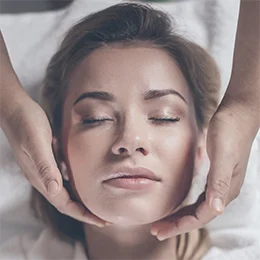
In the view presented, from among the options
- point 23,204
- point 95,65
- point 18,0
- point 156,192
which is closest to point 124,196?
point 156,192

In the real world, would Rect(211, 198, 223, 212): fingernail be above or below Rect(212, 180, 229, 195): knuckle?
below

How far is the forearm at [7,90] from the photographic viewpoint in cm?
117

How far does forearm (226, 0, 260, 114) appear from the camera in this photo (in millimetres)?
1131

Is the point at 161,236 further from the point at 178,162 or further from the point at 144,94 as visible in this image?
the point at 144,94

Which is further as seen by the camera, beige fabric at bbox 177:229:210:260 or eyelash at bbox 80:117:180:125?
beige fabric at bbox 177:229:210:260

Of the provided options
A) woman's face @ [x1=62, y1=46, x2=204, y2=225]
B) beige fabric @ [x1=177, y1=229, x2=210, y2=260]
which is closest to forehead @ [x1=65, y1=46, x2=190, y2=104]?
woman's face @ [x1=62, y1=46, x2=204, y2=225]

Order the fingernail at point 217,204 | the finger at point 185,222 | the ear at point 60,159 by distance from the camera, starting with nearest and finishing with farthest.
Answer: the fingernail at point 217,204 < the finger at point 185,222 < the ear at point 60,159

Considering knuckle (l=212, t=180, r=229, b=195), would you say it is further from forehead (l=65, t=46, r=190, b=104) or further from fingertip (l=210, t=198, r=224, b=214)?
forehead (l=65, t=46, r=190, b=104)

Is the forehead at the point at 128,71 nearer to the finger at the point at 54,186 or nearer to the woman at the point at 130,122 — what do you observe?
the woman at the point at 130,122

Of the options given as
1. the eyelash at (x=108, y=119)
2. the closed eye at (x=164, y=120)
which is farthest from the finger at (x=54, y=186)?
the closed eye at (x=164, y=120)

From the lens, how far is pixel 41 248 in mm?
1280

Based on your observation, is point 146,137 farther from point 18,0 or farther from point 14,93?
point 18,0

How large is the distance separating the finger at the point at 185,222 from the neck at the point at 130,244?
0.06 meters

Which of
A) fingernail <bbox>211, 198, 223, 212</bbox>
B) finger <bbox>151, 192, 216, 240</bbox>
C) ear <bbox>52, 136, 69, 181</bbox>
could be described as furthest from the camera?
ear <bbox>52, 136, 69, 181</bbox>
